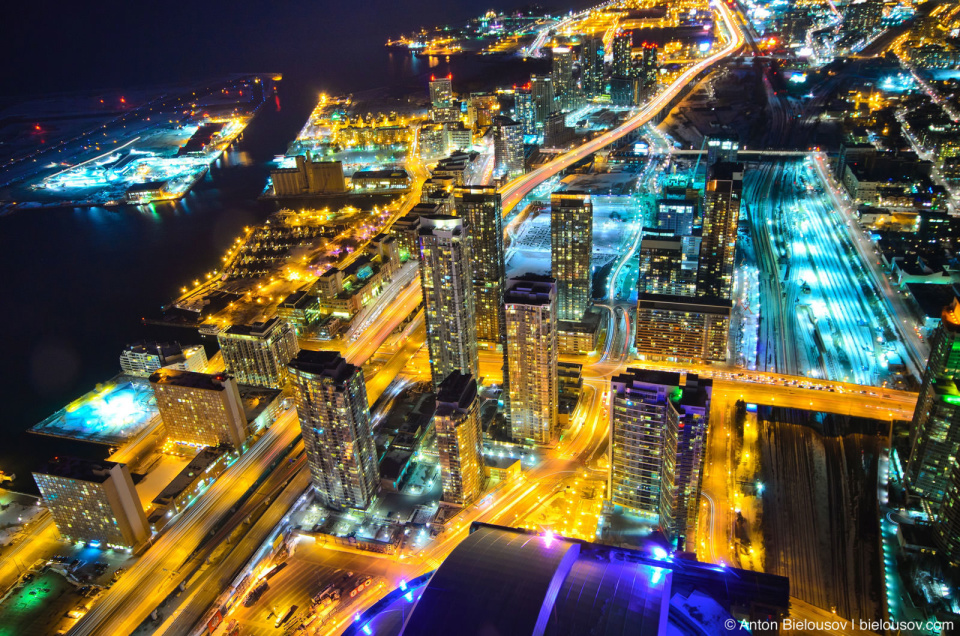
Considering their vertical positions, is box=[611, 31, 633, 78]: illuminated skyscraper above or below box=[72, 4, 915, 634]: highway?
above

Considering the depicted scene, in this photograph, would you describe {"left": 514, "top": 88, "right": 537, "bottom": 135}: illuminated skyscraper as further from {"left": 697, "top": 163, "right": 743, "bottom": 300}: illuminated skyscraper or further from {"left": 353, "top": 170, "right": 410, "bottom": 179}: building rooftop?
{"left": 697, "top": 163, "right": 743, "bottom": 300}: illuminated skyscraper

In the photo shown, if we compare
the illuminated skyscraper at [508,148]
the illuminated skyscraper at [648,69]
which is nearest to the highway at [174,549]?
the illuminated skyscraper at [508,148]

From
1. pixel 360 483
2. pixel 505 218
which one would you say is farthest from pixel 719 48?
pixel 360 483

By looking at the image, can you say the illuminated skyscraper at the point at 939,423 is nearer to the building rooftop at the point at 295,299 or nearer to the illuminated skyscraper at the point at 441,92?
the building rooftop at the point at 295,299

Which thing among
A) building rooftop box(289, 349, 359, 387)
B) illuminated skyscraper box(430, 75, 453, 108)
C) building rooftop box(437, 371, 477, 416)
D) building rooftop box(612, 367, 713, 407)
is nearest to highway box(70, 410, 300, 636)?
building rooftop box(289, 349, 359, 387)

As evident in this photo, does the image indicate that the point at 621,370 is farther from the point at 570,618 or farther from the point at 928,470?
the point at 570,618

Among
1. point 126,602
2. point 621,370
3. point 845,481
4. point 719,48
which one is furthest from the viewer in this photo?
point 719,48
